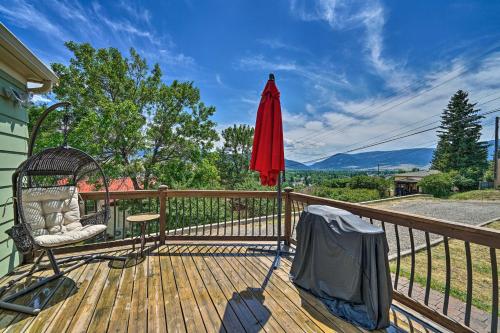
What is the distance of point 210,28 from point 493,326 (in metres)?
6.60

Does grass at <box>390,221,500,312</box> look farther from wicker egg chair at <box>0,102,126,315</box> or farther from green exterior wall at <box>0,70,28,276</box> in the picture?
green exterior wall at <box>0,70,28,276</box>

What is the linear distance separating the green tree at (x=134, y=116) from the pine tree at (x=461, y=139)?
28.5 meters

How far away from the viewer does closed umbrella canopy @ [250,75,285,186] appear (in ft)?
9.42

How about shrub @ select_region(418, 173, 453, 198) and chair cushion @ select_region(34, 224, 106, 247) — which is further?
shrub @ select_region(418, 173, 453, 198)

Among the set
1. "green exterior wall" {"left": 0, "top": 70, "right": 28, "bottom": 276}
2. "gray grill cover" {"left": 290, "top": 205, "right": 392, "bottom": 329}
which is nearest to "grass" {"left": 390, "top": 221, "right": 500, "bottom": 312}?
"gray grill cover" {"left": 290, "top": 205, "right": 392, "bottom": 329}

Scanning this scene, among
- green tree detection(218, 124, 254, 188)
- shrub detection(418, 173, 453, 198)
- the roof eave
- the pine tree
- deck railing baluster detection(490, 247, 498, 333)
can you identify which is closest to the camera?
deck railing baluster detection(490, 247, 498, 333)

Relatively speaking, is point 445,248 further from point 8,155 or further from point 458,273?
point 8,155

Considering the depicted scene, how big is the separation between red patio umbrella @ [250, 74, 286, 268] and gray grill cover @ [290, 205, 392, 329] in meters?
0.71

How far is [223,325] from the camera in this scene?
72.1 inches

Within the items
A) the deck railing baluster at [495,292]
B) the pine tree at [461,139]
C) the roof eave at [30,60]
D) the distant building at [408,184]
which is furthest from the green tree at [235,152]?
the pine tree at [461,139]

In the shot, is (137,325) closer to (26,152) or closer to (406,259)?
(26,152)

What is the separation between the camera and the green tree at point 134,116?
28.8 ft

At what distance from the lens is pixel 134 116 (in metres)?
8.99

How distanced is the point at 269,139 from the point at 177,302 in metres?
2.02
